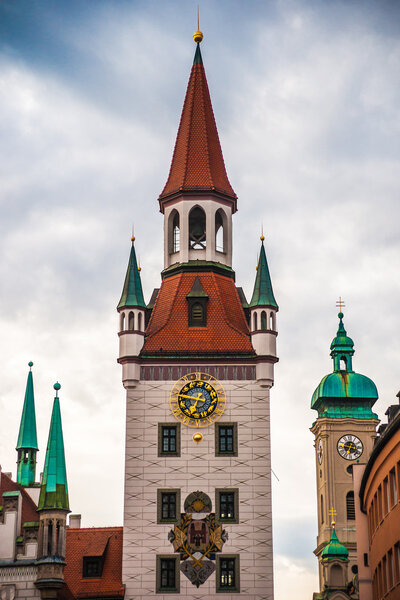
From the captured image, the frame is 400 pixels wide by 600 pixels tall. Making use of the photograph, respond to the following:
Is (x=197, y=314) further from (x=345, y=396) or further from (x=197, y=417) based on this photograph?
(x=345, y=396)

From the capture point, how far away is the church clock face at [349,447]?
4198 inches

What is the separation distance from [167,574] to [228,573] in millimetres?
2940

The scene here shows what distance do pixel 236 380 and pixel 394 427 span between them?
79.2ft

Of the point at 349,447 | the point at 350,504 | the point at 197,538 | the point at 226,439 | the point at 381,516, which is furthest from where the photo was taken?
the point at 349,447

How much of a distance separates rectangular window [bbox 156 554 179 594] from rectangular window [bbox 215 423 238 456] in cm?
574

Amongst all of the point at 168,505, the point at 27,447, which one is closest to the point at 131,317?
the point at 168,505

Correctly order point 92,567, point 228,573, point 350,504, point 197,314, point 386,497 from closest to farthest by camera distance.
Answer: point 386,497 → point 228,573 → point 92,567 → point 197,314 → point 350,504

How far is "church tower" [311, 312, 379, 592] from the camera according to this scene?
10519 cm

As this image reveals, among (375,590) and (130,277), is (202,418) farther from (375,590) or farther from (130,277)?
(375,590)

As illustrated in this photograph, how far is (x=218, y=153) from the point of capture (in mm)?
80562

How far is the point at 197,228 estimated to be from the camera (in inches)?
3071

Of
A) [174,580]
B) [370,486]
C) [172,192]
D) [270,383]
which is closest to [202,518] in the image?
[174,580]

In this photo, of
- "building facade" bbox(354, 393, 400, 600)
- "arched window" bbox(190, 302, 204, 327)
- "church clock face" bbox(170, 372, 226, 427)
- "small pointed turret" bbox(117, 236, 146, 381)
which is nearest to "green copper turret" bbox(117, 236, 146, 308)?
"small pointed turret" bbox(117, 236, 146, 381)

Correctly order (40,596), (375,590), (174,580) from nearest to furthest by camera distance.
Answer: (375,590)
(40,596)
(174,580)
